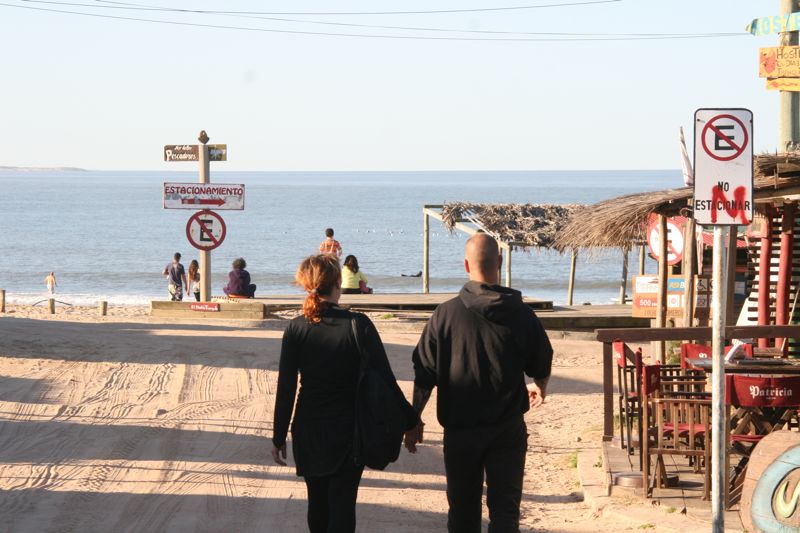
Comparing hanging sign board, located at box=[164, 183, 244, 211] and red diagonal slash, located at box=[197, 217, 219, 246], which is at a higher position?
hanging sign board, located at box=[164, 183, 244, 211]

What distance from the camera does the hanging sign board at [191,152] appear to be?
1992cm

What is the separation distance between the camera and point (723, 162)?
5.76 meters

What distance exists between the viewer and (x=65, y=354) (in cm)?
1516

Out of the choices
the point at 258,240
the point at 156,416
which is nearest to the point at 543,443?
the point at 156,416

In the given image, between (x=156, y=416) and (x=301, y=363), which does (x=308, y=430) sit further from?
(x=156, y=416)

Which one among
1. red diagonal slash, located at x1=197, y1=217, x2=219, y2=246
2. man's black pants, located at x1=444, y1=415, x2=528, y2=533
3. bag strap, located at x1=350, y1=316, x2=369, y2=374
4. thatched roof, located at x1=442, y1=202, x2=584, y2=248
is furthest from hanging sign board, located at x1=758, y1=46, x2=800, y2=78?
thatched roof, located at x1=442, y1=202, x2=584, y2=248

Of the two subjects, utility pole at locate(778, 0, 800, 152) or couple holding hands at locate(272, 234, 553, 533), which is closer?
couple holding hands at locate(272, 234, 553, 533)

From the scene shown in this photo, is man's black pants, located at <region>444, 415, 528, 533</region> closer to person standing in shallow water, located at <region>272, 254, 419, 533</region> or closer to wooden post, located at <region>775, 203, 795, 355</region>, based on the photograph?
person standing in shallow water, located at <region>272, 254, 419, 533</region>

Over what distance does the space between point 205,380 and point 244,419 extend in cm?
219

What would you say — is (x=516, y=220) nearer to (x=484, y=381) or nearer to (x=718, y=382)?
(x=718, y=382)

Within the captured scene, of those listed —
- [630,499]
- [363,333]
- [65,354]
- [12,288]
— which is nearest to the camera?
[363,333]

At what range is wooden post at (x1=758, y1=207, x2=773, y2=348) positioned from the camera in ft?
40.5

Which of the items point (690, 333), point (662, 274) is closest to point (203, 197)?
point (662, 274)

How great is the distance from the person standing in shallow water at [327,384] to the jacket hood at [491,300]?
0.48m
